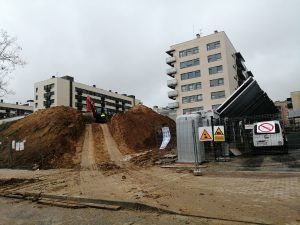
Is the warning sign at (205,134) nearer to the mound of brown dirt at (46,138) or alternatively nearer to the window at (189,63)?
the mound of brown dirt at (46,138)

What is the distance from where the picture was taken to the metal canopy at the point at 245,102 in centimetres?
2034

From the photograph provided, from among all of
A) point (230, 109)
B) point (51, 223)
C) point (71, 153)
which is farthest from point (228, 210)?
point (71, 153)

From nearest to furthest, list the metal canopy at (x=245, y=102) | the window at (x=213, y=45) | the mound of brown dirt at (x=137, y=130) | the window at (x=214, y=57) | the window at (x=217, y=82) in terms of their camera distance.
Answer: the metal canopy at (x=245, y=102)
the mound of brown dirt at (x=137, y=130)
the window at (x=217, y=82)
the window at (x=214, y=57)
the window at (x=213, y=45)

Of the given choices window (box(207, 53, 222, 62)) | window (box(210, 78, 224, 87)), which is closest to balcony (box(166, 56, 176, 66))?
window (box(207, 53, 222, 62))

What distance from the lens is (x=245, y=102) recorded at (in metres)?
22.8

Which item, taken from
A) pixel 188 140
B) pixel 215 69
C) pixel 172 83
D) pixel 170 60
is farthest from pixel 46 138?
pixel 170 60

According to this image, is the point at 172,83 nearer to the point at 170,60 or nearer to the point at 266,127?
the point at 170,60

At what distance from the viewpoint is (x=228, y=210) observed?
669 centimetres

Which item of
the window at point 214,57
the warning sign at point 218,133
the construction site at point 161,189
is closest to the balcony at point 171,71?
the window at point 214,57

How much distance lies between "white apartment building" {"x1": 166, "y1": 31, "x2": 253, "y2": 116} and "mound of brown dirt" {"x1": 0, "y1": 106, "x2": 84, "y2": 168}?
33629 millimetres

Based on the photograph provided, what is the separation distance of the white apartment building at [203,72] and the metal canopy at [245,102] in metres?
32.2

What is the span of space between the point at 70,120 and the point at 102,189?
20447 millimetres

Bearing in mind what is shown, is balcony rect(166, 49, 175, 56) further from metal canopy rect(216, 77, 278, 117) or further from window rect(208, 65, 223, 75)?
metal canopy rect(216, 77, 278, 117)

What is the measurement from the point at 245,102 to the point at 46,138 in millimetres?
16645
